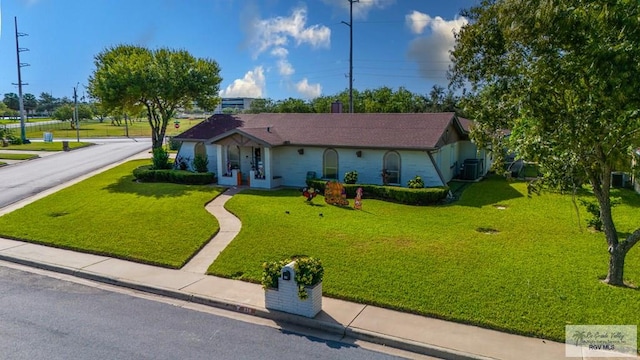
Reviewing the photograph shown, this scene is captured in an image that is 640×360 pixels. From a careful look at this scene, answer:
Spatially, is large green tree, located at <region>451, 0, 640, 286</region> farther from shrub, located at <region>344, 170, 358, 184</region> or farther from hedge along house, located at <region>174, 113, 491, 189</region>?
shrub, located at <region>344, 170, 358, 184</region>

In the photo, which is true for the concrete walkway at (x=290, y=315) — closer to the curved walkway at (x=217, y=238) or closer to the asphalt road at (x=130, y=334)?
the curved walkway at (x=217, y=238)

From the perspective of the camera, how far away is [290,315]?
970 centimetres

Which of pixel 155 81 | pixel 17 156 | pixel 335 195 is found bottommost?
pixel 335 195

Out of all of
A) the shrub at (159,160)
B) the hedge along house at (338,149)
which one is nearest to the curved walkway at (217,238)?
the hedge along house at (338,149)

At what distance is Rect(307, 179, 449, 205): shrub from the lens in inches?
794

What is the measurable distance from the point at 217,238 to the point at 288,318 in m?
6.42

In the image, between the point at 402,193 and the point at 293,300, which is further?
the point at 402,193

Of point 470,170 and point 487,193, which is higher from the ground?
point 470,170

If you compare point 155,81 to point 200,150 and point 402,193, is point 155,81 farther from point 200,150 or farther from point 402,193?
point 402,193

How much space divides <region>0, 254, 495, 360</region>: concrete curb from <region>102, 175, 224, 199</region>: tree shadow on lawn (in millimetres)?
A: 9853

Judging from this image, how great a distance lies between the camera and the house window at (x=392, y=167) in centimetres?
2286

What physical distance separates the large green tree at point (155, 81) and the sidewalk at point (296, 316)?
52.1 feet

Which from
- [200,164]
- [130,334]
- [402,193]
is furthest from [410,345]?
[200,164]

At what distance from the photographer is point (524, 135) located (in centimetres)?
980
